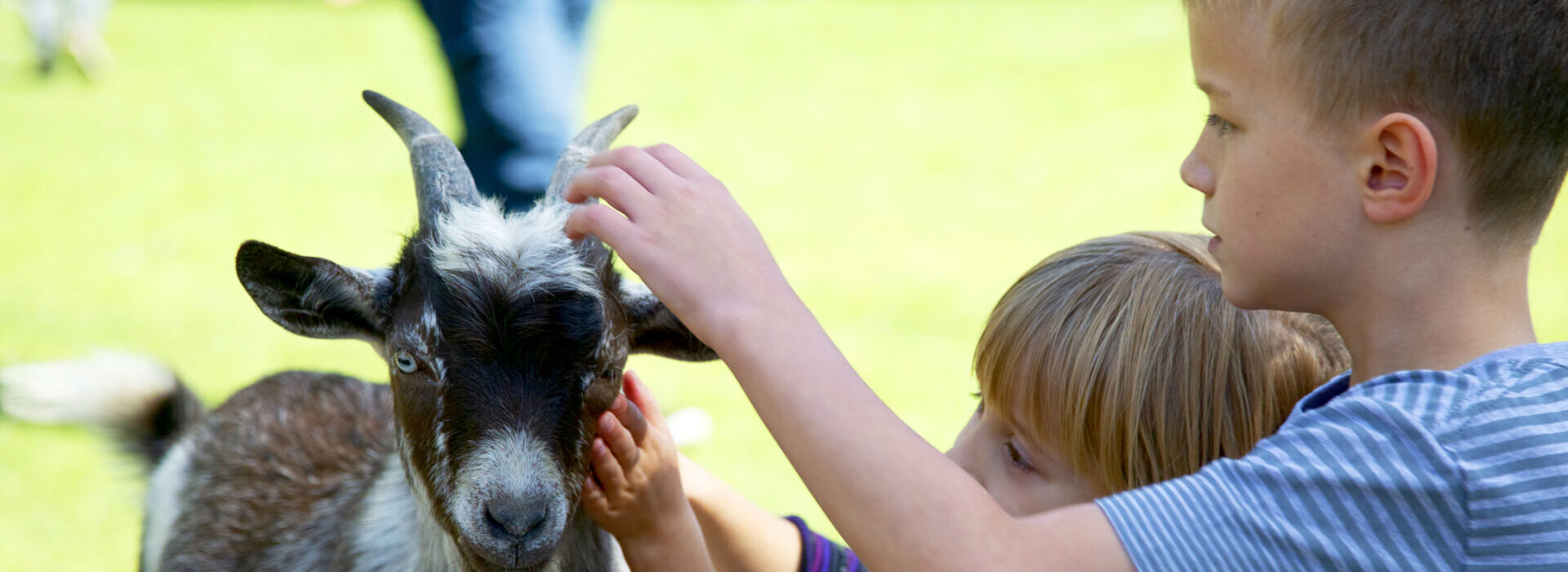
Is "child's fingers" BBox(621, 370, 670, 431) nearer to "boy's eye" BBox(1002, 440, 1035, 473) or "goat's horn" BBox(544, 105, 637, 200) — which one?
"goat's horn" BBox(544, 105, 637, 200)

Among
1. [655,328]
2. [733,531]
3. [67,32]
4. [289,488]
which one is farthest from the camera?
[67,32]

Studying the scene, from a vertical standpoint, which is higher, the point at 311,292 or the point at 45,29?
the point at 311,292

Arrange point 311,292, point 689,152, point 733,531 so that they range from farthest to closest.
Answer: point 689,152 → point 733,531 → point 311,292

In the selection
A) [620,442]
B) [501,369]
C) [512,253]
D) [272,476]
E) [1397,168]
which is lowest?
[272,476]

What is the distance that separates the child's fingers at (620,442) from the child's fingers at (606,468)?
10 millimetres

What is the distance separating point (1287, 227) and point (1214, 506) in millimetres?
418

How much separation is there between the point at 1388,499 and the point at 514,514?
1308 mm

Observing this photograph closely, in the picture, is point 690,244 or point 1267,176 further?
point 1267,176

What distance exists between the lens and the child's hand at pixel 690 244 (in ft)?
5.25

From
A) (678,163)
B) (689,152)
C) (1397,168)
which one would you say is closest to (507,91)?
(678,163)

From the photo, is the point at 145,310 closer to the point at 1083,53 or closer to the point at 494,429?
the point at 494,429

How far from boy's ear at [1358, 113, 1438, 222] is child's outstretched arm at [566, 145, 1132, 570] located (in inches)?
22.5

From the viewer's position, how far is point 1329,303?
5.95ft

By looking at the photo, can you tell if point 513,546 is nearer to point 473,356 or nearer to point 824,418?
point 473,356
